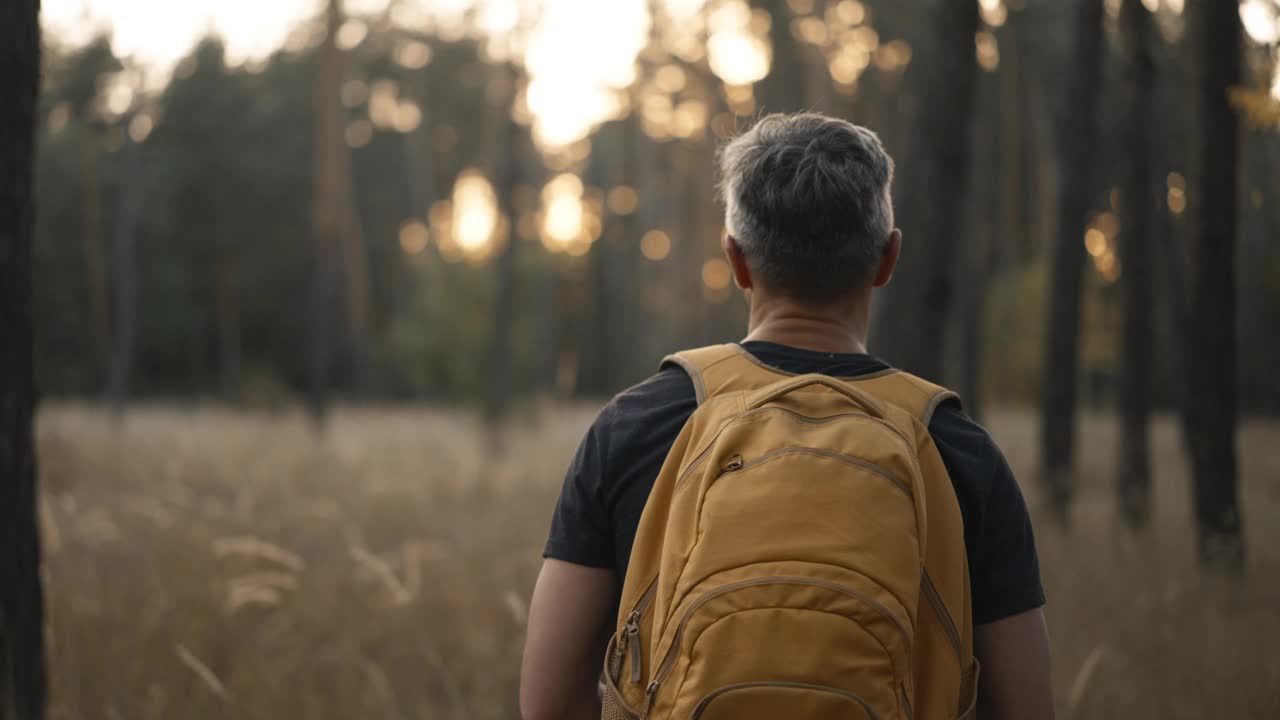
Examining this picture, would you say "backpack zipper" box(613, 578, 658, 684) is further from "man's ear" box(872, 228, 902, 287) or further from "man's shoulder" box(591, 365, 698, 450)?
"man's ear" box(872, 228, 902, 287)

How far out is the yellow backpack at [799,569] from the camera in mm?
1674

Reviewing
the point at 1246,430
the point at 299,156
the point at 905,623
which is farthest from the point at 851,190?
the point at 299,156

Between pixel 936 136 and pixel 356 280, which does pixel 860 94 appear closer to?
pixel 936 136

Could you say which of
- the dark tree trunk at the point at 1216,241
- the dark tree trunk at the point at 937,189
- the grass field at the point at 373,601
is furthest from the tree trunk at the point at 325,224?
the dark tree trunk at the point at 1216,241

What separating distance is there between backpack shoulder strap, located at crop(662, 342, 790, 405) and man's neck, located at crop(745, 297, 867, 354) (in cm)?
5

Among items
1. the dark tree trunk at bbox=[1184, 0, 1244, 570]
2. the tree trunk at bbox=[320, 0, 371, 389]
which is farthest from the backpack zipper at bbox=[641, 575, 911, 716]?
the tree trunk at bbox=[320, 0, 371, 389]

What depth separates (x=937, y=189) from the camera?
587cm

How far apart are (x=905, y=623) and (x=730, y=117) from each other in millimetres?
28153

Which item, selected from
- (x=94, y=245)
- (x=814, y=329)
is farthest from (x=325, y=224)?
(x=814, y=329)

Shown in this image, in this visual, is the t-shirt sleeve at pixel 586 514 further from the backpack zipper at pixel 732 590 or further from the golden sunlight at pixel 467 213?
the golden sunlight at pixel 467 213

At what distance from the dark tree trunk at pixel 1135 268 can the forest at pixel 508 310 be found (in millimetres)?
30

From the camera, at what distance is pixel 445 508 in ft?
30.7

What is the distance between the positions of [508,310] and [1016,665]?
16.4m

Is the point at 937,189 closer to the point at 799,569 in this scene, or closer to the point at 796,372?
the point at 796,372
